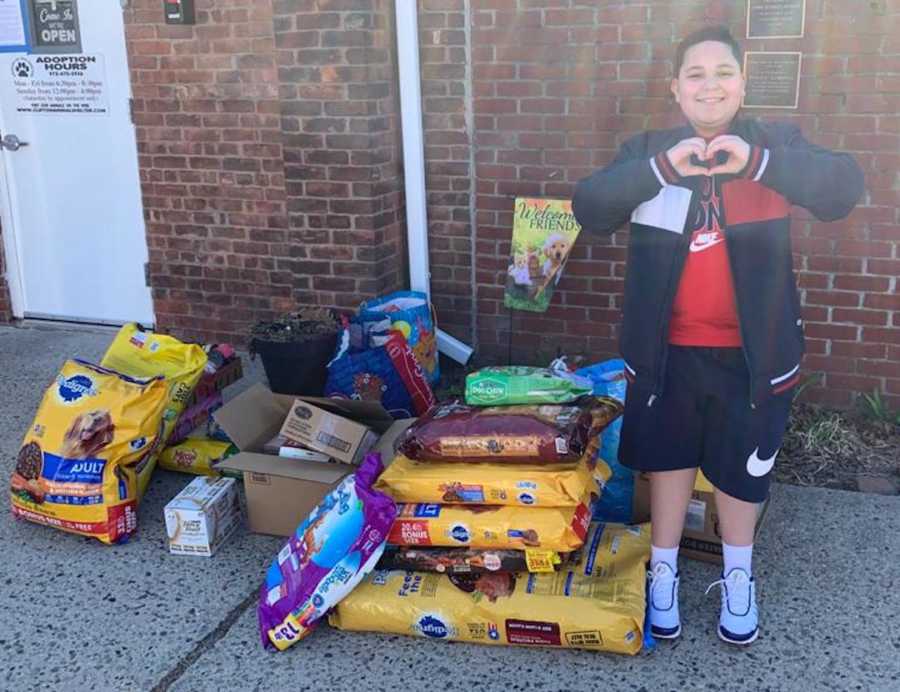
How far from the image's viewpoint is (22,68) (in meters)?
5.61

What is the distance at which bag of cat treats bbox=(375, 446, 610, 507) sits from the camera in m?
2.87

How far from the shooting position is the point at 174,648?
288 centimetres

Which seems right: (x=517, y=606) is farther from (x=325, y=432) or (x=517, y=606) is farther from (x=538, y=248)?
(x=538, y=248)

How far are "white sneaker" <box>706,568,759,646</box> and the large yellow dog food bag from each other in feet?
0.81

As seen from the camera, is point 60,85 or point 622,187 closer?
point 622,187

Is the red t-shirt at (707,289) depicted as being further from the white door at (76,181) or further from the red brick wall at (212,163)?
the white door at (76,181)

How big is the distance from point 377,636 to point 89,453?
128cm

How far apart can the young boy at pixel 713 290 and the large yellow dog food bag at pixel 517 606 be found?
5.9 inches

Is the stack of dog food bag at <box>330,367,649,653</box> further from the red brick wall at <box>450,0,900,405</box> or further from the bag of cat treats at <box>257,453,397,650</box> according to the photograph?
the red brick wall at <box>450,0,900,405</box>

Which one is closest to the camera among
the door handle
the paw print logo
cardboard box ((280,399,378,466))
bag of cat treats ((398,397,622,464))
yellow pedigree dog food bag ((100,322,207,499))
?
bag of cat treats ((398,397,622,464))

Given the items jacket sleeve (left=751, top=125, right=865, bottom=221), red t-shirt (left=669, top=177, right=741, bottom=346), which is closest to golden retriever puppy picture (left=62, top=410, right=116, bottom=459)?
red t-shirt (left=669, top=177, right=741, bottom=346)

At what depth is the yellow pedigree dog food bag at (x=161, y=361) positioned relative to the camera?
379 cm

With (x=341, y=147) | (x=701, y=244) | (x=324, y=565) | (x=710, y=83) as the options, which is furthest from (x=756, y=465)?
(x=341, y=147)

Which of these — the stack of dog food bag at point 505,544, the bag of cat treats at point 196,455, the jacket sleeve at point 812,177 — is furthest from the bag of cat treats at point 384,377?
the jacket sleeve at point 812,177
